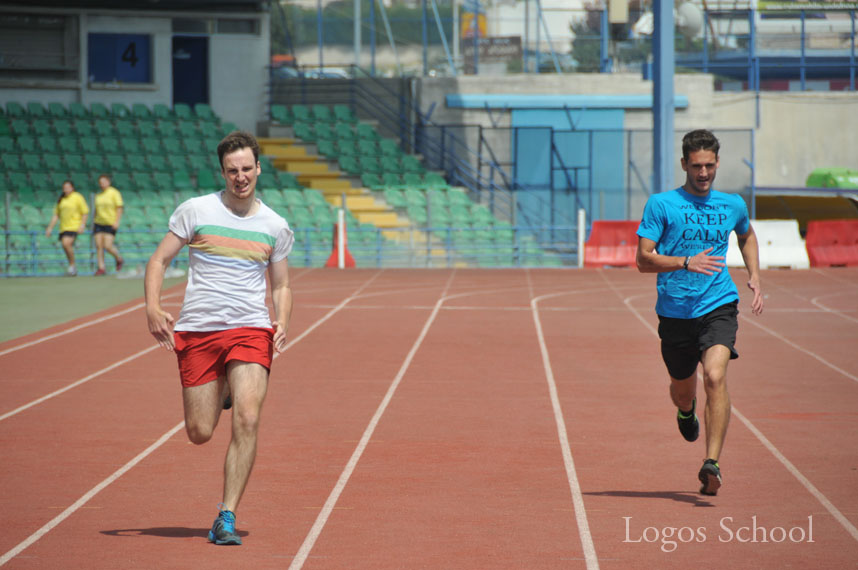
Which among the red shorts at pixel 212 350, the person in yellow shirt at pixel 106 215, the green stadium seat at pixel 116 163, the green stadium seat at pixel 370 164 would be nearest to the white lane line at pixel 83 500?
the red shorts at pixel 212 350

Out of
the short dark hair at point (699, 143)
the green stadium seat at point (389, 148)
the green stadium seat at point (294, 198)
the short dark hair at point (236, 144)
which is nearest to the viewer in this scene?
the short dark hair at point (236, 144)

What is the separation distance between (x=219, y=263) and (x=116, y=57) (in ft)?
107

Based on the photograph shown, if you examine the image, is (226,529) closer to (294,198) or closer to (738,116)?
(294,198)

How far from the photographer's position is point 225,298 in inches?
236

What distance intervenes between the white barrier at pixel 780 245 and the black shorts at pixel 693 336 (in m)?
20.4

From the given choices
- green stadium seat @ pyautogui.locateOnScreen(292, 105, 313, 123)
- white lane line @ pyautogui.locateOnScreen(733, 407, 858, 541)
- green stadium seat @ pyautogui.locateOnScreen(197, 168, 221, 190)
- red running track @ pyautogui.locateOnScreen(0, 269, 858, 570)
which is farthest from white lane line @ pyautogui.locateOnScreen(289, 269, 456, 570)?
green stadium seat @ pyautogui.locateOnScreen(292, 105, 313, 123)

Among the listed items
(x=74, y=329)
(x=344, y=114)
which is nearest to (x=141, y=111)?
(x=344, y=114)

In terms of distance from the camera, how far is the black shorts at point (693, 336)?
6949mm

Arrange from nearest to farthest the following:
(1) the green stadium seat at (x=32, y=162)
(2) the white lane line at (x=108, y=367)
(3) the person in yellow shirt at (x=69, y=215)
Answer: (2) the white lane line at (x=108, y=367) → (3) the person in yellow shirt at (x=69, y=215) → (1) the green stadium seat at (x=32, y=162)

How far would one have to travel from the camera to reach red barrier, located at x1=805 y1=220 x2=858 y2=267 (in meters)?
27.4

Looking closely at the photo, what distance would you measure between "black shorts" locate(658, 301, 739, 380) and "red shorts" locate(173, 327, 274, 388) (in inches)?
95.5

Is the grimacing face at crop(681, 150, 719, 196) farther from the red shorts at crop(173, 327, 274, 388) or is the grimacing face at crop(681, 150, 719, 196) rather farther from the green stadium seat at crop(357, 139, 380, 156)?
the green stadium seat at crop(357, 139, 380, 156)

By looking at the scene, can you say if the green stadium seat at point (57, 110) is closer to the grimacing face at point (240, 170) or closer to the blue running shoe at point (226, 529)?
the grimacing face at point (240, 170)

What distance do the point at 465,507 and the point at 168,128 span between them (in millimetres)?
28615
